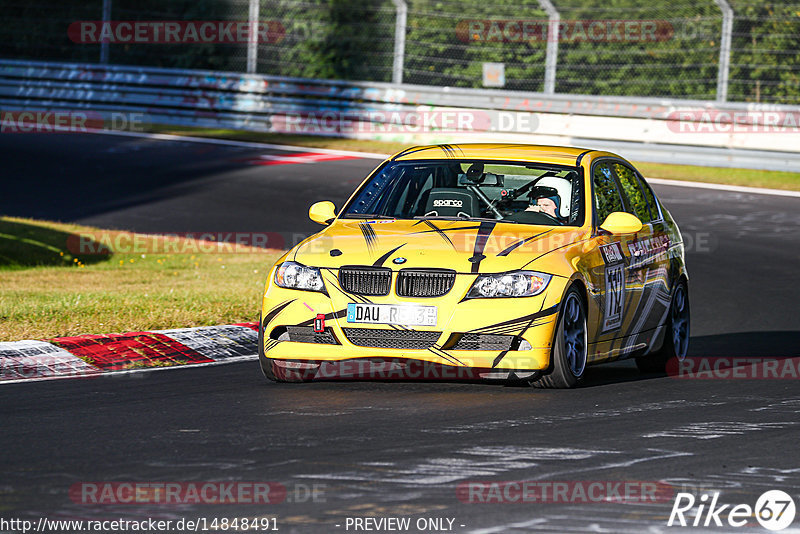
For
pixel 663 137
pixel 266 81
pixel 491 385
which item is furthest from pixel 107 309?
pixel 266 81

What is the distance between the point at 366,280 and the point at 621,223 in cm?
184

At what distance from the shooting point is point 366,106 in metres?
27.4

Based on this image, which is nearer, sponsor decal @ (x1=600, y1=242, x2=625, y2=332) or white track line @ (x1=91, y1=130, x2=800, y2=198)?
sponsor decal @ (x1=600, y1=242, x2=625, y2=332)

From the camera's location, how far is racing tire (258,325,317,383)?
869cm

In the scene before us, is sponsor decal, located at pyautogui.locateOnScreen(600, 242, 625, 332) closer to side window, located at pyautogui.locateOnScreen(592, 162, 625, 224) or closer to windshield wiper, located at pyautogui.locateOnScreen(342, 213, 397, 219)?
side window, located at pyautogui.locateOnScreen(592, 162, 625, 224)

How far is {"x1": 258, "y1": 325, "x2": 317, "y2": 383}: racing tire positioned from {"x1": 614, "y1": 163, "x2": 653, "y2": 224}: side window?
9.26 feet

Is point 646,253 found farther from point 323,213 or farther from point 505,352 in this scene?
point 323,213

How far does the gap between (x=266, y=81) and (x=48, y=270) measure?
530 inches

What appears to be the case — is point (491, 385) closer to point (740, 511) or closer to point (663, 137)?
point (740, 511)

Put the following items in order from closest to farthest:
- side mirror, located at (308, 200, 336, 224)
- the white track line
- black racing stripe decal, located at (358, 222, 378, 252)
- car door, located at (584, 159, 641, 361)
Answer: black racing stripe decal, located at (358, 222, 378, 252), car door, located at (584, 159, 641, 361), side mirror, located at (308, 200, 336, 224), the white track line
